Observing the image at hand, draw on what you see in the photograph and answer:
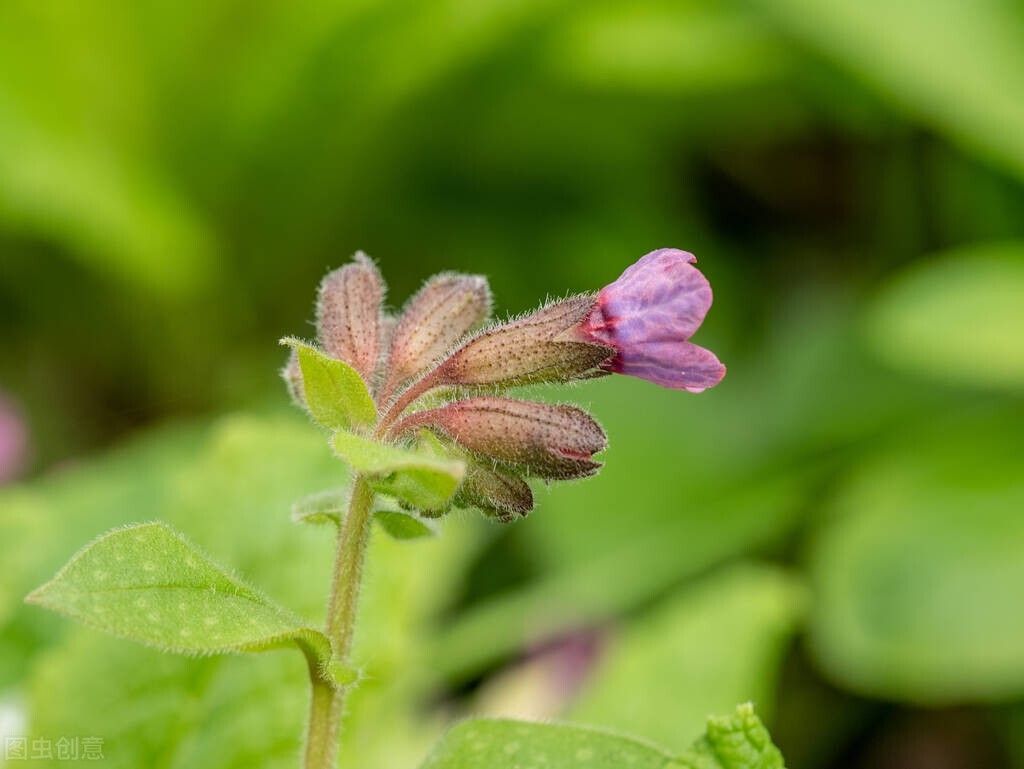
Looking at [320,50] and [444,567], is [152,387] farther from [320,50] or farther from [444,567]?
[444,567]

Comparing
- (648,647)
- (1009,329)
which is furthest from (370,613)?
(1009,329)

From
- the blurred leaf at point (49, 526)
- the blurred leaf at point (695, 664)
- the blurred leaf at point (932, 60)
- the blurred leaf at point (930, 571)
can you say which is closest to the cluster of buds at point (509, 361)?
the blurred leaf at point (49, 526)

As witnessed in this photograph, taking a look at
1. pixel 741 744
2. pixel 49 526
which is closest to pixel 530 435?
pixel 741 744

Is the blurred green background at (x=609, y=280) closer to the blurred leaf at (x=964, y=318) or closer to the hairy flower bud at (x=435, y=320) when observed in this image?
the blurred leaf at (x=964, y=318)

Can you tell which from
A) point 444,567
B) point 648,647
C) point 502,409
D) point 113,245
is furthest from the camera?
point 113,245

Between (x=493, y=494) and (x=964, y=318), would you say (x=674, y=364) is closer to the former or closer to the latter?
(x=493, y=494)

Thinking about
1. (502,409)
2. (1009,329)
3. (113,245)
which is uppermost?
(113,245)

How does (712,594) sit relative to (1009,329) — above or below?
below
